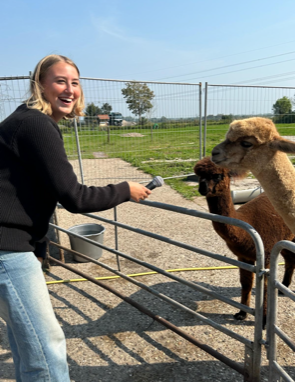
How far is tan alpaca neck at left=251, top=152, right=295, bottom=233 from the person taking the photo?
205cm

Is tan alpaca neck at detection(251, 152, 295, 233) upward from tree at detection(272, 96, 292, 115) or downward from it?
downward

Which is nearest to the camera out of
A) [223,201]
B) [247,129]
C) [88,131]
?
[247,129]

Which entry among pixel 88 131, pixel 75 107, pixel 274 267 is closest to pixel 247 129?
pixel 274 267

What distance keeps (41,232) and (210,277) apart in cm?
274

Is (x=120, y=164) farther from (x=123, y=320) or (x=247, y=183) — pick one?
(x=123, y=320)

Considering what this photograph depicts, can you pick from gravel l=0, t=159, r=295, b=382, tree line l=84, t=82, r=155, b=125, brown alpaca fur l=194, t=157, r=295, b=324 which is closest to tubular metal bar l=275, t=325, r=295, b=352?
gravel l=0, t=159, r=295, b=382

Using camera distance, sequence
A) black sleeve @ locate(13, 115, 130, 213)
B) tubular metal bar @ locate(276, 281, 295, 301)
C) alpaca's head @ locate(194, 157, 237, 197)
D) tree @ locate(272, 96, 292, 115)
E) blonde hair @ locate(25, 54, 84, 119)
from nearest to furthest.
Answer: black sleeve @ locate(13, 115, 130, 213), blonde hair @ locate(25, 54, 84, 119), tubular metal bar @ locate(276, 281, 295, 301), alpaca's head @ locate(194, 157, 237, 197), tree @ locate(272, 96, 292, 115)

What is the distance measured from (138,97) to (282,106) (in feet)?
15.2

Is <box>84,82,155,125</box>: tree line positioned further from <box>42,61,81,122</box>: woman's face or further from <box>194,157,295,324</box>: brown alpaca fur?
<box>42,61,81,122</box>: woman's face

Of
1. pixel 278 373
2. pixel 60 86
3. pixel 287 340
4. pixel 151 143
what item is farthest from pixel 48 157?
pixel 151 143

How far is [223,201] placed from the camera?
265 centimetres

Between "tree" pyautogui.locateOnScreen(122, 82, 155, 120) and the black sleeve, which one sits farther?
"tree" pyautogui.locateOnScreen(122, 82, 155, 120)

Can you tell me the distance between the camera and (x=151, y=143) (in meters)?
8.83

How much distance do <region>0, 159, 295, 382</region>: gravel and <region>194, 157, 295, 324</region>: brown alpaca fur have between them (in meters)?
0.40
